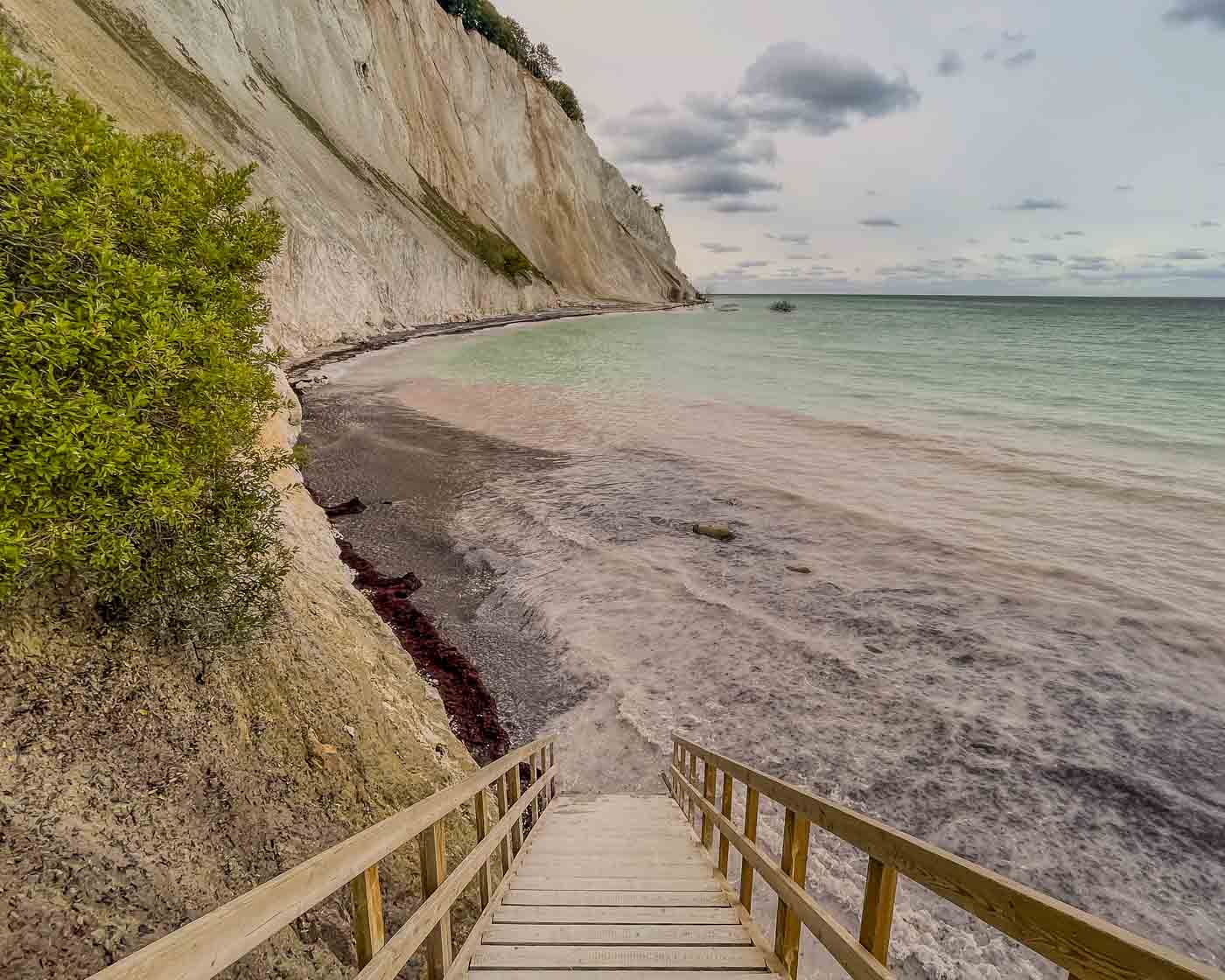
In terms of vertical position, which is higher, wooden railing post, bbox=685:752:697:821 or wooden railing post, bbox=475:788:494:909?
wooden railing post, bbox=475:788:494:909

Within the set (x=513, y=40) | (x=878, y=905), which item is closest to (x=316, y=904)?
(x=878, y=905)

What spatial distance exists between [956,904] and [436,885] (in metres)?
1.86

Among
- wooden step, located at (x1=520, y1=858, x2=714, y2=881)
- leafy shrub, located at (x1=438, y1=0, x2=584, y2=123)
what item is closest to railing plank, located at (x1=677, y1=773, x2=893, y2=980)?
wooden step, located at (x1=520, y1=858, x2=714, y2=881)

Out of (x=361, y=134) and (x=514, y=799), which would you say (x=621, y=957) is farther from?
(x=361, y=134)

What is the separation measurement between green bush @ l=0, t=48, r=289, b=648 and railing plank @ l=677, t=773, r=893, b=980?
396 cm

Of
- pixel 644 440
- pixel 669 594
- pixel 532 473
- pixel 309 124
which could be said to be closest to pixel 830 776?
pixel 669 594

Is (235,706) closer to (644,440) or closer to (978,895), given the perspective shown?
(978,895)

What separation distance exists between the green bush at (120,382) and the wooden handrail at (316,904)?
2698 mm

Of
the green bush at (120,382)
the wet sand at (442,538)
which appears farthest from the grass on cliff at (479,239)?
the green bush at (120,382)

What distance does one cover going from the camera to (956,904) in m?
1.60

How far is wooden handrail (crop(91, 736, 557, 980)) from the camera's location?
1.17m

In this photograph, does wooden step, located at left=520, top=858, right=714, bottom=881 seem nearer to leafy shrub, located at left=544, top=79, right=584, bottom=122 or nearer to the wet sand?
the wet sand

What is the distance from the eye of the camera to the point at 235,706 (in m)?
4.45

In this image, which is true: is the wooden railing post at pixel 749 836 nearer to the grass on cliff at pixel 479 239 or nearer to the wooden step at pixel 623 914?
the wooden step at pixel 623 914
